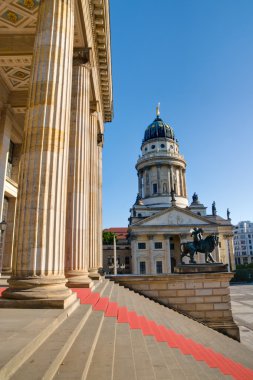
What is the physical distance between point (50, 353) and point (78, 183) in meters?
8.10

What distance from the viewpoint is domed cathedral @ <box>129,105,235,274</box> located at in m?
66.0

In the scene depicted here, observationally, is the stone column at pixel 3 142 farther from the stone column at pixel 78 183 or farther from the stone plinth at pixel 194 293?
the stone plinth at pixel 194 293

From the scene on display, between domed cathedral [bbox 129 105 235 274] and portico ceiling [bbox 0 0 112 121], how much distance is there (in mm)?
45868

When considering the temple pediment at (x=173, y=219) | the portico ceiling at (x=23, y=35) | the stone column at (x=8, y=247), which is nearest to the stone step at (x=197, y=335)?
the stone column at (x=8, y=247)

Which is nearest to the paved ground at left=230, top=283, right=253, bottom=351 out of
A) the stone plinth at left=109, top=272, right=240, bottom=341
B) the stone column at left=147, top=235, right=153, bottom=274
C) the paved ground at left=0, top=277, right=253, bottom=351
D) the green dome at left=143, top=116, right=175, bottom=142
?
the paved ground at left=0, top=277, right=253, bottom=351

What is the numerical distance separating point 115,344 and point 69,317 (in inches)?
50.9

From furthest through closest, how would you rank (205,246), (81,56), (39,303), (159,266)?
1. (159,266)
2. (205,246)
3. (81,56)
4. (39,303)

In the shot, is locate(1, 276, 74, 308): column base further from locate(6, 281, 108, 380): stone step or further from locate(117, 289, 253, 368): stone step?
locate(117, 289, 253, 368): stone step

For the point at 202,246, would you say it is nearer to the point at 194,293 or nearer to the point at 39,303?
the point at 194,293

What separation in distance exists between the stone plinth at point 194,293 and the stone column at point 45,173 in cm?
1200

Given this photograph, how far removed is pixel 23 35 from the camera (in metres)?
13.2

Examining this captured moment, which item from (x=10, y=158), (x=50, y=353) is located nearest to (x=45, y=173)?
(x=50, y=353)

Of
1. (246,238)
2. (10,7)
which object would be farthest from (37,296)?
(246,238)

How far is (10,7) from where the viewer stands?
38.5ft
